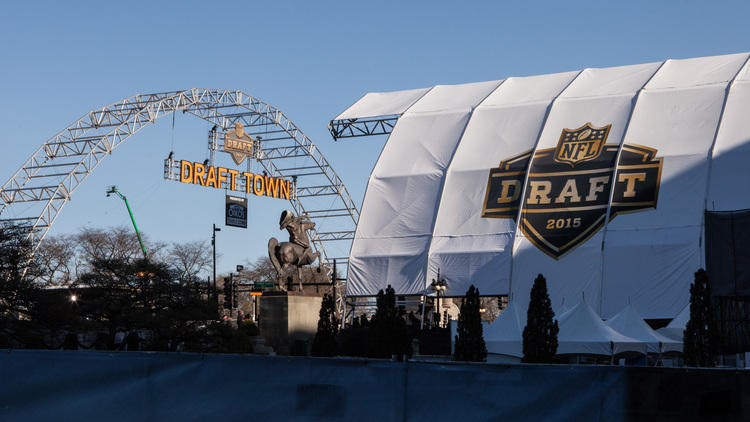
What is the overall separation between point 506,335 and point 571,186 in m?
11.8

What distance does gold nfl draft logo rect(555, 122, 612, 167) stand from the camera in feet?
139

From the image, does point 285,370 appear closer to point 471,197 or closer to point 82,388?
point 82,388

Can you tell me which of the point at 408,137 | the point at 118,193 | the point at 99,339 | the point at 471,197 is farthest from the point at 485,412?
the point at 118,193

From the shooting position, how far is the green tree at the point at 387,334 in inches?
1229

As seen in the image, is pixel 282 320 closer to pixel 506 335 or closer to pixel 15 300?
pixel 506 335

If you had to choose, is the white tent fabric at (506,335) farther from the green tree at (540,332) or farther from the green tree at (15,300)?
the green tree at (15,300)

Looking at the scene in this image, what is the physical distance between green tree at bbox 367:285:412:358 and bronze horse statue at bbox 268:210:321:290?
8426 millimetres

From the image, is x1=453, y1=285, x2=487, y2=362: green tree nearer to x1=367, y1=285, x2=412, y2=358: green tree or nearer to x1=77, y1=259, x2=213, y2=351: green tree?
x1=367, y1=285, x2=412, y2=358: green tree

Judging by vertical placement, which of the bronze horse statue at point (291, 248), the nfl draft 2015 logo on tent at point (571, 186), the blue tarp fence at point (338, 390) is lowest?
the blue tarp fence at point (338, 390)

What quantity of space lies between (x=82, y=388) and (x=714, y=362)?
18863 millimetres

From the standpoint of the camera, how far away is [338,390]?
10.4 metres

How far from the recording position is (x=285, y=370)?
34.9 ft

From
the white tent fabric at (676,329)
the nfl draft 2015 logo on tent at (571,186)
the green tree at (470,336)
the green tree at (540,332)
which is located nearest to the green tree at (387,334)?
the green tree at (470,336)

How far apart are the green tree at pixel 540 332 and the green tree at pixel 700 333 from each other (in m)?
3.98
